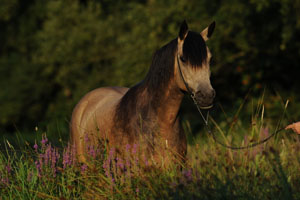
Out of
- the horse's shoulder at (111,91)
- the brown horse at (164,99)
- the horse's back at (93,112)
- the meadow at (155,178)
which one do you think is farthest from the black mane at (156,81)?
the horse's shoulder at (111,91)

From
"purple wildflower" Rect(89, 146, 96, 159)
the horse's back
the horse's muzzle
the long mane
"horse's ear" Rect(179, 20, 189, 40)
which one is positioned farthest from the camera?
the horse's back

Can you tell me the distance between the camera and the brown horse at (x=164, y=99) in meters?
5.03

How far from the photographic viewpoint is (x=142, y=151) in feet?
17.2

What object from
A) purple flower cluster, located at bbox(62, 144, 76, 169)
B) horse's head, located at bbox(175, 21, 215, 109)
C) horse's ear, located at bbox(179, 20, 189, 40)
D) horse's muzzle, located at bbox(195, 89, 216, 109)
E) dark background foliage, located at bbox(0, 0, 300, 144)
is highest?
horse's ear, located at bbox(179, 20, 189, 40)

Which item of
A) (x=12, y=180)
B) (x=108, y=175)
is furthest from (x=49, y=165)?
(x=108, y=175)

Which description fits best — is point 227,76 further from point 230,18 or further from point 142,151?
point 142,151

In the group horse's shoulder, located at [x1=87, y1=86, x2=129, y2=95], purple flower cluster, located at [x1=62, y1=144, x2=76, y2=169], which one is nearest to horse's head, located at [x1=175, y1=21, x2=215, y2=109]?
purple flower cluster, located at [x1=62, y1=144, x2=76, y2=169]

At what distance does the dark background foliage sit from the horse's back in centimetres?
146

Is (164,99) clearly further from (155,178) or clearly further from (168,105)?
(155,178)

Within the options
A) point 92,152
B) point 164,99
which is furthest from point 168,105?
point 92,152

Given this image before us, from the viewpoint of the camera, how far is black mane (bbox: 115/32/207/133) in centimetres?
506

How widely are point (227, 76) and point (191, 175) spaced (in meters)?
14.3

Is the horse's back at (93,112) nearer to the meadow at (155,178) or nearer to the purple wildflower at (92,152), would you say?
the meadow at (155,178)

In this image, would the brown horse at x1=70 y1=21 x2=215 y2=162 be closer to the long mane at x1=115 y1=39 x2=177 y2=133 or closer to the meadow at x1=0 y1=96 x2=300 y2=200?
the long mane at x1=115 y1=39 x2=177 y2=133
